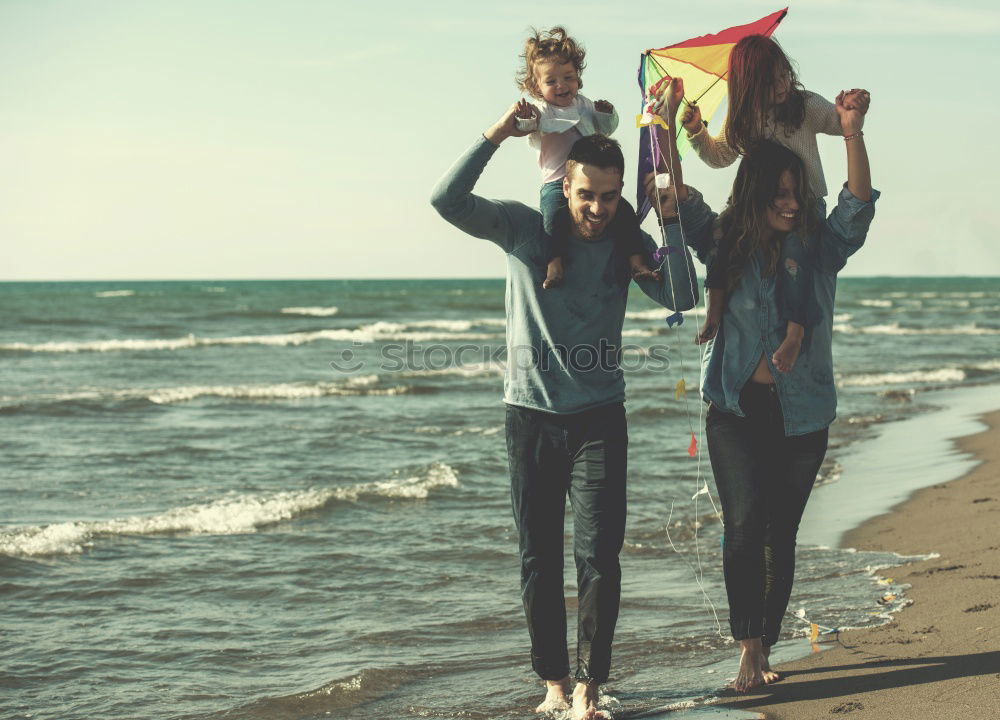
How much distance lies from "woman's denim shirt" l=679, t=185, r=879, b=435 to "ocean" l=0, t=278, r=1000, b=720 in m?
0.25

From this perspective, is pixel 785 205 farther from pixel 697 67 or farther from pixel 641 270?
pixel 697 67

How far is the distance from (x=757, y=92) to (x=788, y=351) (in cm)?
85

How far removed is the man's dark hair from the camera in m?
3.31

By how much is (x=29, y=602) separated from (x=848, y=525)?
190 inches

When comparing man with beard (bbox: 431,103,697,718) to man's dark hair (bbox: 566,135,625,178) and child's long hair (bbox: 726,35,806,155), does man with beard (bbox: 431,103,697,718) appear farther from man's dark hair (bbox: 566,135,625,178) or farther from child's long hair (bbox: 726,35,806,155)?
child's long hair (bbox: 726,35,806,155)

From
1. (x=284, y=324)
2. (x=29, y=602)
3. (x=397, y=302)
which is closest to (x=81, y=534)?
(x=29, y=602)

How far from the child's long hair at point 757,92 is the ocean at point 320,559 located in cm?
65

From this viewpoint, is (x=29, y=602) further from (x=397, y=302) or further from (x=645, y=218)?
(x=397, y=302)

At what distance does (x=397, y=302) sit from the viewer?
53.2 m

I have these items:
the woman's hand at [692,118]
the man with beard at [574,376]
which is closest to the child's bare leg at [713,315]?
the man with beard at [574,376]

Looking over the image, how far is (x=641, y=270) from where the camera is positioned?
335cm

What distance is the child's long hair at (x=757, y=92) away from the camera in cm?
336

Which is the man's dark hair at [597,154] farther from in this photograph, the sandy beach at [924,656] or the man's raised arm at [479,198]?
the sandy beach at [924,656]

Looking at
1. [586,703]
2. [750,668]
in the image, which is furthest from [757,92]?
[586,703]
